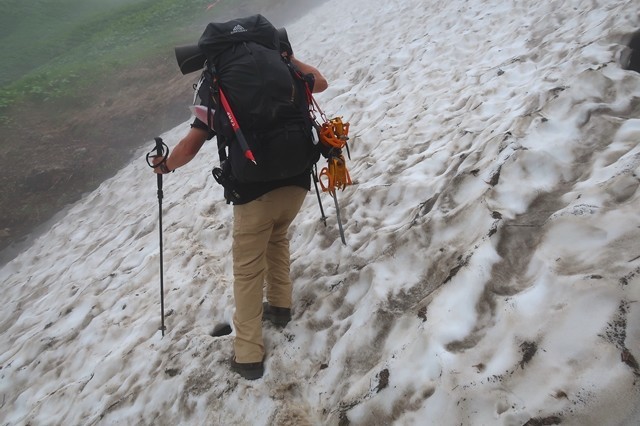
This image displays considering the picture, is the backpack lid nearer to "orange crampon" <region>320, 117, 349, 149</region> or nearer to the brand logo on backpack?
the brand logo on backpack

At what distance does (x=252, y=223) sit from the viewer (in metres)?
3.76

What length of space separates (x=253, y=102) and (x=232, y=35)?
0.64m

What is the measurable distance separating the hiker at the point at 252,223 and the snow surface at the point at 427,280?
27cm

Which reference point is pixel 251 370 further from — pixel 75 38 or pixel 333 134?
pixel 75 38

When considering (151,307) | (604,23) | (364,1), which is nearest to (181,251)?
(151,307)

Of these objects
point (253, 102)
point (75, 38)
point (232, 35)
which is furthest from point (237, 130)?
point (75, 38)

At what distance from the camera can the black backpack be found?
10.9ft

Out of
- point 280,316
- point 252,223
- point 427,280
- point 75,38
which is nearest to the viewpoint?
point 252,223

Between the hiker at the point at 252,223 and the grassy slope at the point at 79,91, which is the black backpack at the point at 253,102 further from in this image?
the grassy slope at the point at 79,91

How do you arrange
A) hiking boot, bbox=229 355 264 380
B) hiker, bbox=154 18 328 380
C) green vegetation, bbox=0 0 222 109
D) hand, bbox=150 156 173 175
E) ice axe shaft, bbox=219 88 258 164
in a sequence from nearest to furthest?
ice axe shaft, bbox=219 88 258 164 < hiker, bbox=154 18 328 380 < hand, bbox=150 156 173 175 < hiking boot, bbox=229 355 264 380 < green vegetation, bbox=0 0 222 109

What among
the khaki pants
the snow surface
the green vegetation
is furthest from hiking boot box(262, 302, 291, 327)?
the green vegetation

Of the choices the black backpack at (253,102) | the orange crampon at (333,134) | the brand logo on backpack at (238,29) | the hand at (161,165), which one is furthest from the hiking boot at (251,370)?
the brand logo on backpack at (238,29)

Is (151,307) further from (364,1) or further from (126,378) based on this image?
(364,1)

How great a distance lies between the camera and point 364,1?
53.7 ft
